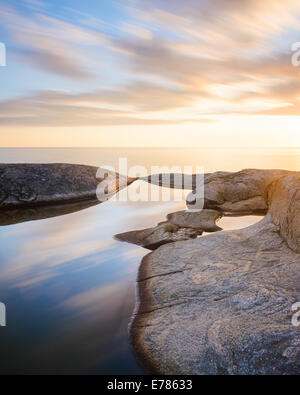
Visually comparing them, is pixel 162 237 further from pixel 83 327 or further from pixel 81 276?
pixel 83 327

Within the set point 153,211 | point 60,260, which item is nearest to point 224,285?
point 60,260

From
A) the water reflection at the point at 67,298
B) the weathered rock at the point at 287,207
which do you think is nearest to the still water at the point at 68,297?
the water reflection at the point at 67,298

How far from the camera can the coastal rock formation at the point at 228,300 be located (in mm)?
4379

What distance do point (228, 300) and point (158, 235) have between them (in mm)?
5106

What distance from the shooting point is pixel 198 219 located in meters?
12.3

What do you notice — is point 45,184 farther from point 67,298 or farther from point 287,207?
point 287,207

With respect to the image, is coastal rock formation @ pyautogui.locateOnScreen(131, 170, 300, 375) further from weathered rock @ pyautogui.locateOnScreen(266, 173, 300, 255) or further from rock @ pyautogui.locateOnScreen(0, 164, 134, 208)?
rock @ pyautogui.locateOnScreen(0, 164, 134, 208)

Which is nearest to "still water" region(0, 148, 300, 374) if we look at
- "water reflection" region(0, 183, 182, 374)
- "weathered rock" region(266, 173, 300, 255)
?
"water reflection" region(0, 183, 182, 374)

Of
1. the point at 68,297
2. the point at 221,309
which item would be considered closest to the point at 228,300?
the point at 221,309

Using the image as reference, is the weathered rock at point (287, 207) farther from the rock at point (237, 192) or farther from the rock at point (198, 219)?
the rock at point (237, 192)

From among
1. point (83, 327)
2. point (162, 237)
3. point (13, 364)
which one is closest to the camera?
point (13, 364)

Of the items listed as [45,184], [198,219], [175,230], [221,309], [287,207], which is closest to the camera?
[221,309]

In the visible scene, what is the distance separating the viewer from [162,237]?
10.5m
